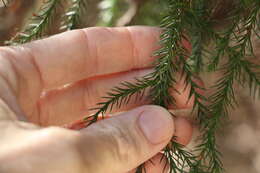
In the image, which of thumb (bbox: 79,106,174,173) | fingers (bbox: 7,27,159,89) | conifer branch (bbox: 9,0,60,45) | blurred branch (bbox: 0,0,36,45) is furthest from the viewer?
blurred branch (bbox: 0,0,36,45)

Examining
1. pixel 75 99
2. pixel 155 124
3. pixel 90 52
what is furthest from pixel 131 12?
pixel 155 124

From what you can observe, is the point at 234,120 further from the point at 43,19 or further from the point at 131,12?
the point at 43,19

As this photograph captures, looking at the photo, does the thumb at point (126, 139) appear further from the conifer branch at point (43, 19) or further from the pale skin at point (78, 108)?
the conifer branch at point (43, 19)

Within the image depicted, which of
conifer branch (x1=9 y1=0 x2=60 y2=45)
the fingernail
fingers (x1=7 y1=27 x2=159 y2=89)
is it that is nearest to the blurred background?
fingers (x1=7 y1=27 x2=159 y2=89)

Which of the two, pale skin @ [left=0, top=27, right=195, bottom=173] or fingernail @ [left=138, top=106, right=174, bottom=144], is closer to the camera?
pale skin @ [left=0, top=27, right=195, bottom=173]

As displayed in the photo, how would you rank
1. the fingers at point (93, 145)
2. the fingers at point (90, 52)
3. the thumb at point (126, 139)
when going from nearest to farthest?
the fingers at point (93, 145), the thumb at point (126, 139), the fingers at point (90, 52)

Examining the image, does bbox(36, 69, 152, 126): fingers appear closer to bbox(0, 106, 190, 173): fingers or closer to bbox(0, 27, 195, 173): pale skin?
bbox(0, 27, 195, 173): pale skin

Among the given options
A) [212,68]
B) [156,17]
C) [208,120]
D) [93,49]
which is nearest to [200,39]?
[212,68]

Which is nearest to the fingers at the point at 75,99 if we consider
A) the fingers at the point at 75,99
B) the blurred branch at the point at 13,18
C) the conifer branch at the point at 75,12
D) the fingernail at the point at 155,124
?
the fingers at the point at 75,99
